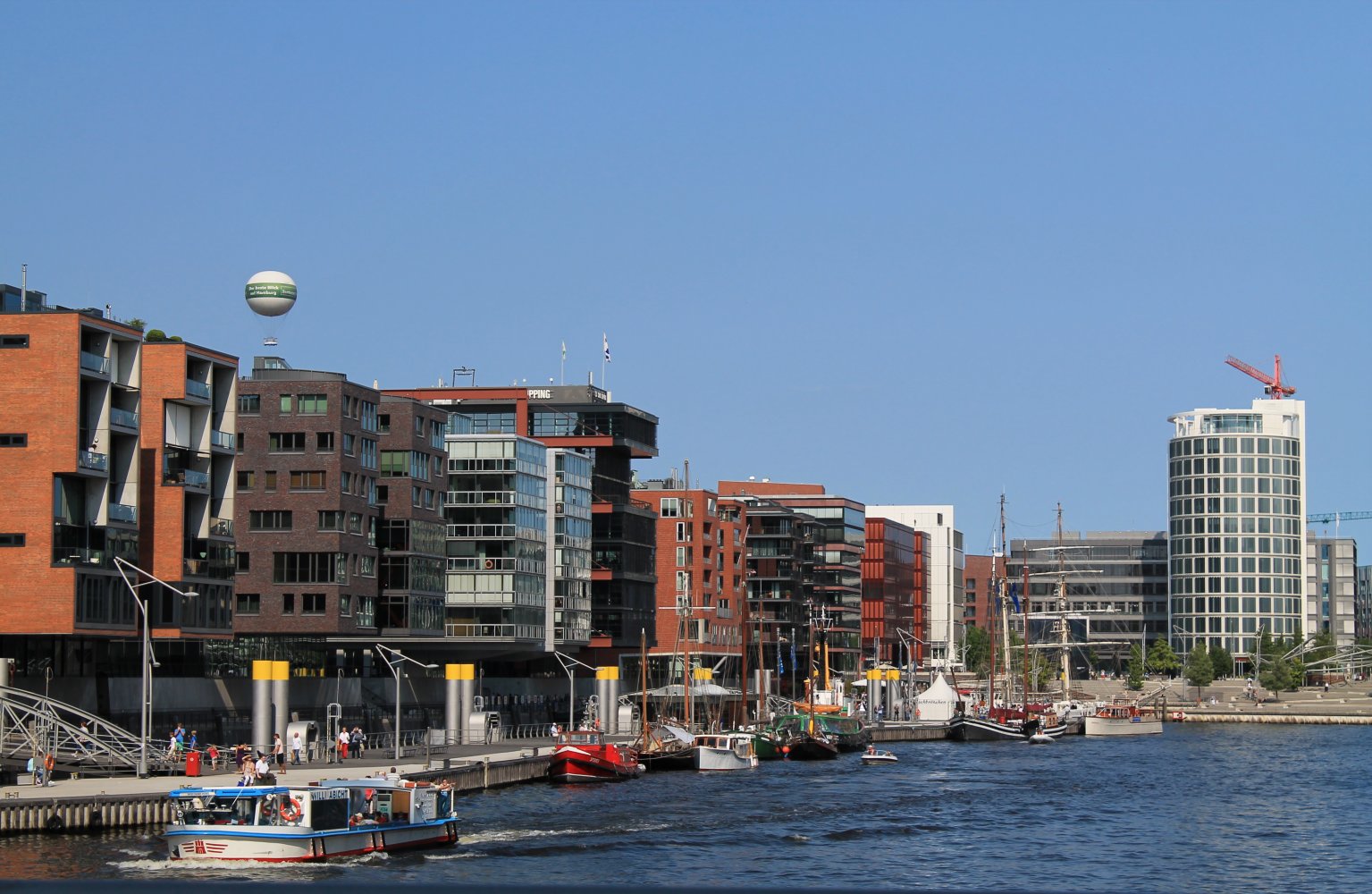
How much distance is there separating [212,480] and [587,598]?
61.3 m

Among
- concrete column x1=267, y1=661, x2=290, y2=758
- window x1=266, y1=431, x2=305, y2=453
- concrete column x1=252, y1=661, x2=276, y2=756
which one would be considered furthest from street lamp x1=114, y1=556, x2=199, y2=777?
window x1=266, y1=431, x2=305, y2=453

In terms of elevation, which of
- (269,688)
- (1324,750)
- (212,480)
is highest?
(212,480)

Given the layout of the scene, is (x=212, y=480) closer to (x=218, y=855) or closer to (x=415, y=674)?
(x=415, y=674)

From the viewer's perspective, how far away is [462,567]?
150250mm

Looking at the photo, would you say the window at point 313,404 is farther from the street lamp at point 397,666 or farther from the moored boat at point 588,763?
the moored boat at point 588,763

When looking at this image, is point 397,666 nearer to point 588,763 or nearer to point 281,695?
point 281,695

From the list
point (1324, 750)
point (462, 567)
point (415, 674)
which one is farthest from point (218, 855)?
point (1324, 750)

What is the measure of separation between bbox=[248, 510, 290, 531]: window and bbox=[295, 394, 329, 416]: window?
720 centimetres

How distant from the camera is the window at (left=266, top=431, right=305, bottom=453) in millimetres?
126188

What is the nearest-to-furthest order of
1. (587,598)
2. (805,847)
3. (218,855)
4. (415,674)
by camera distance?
(218,855) → (805,847) → (415,674) → (587,598)

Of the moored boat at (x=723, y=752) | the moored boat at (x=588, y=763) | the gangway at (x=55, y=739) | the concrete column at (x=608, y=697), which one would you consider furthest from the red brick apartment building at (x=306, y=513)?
the gangway at (x=55, y=739)

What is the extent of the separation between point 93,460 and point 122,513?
3.73 m

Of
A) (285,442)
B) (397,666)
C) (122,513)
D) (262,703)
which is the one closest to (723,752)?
(397,666)

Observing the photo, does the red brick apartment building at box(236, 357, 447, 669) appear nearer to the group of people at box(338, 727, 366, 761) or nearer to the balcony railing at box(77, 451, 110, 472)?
the group of people at box(338, 727, 366, 761)
